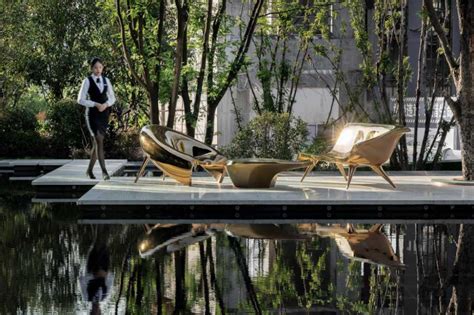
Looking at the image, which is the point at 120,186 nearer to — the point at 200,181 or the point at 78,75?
the point at 200,181

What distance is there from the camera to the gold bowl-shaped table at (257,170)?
11984 mm

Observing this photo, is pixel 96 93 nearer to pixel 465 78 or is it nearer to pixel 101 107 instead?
pixel 101 107

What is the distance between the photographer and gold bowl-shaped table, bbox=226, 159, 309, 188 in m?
12.0

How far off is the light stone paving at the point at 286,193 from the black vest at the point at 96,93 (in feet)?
3.58

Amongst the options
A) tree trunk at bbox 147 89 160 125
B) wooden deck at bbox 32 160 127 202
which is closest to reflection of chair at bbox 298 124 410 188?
wooden deck at bbox 32 160 127 202

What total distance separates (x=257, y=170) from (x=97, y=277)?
202 inches

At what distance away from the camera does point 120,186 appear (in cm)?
1231

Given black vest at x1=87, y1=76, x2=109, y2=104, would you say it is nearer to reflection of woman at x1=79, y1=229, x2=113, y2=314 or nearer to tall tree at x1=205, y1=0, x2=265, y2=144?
tall tree at x1=205, y1=0, x2=265, y2=144

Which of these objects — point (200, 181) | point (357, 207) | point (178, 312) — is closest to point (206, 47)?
point (200, 181)

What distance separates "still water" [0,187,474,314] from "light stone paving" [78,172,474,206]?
2.44 ft

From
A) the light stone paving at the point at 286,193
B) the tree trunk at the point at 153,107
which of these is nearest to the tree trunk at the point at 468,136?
the light stone paving at the point at 286,193

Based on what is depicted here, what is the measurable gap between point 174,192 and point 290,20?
22.2 feet

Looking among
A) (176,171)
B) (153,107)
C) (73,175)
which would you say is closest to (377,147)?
(176,171)

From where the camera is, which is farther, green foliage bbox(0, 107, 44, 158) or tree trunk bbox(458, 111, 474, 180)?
green foliage bbox(0, 107, 44, 158)
